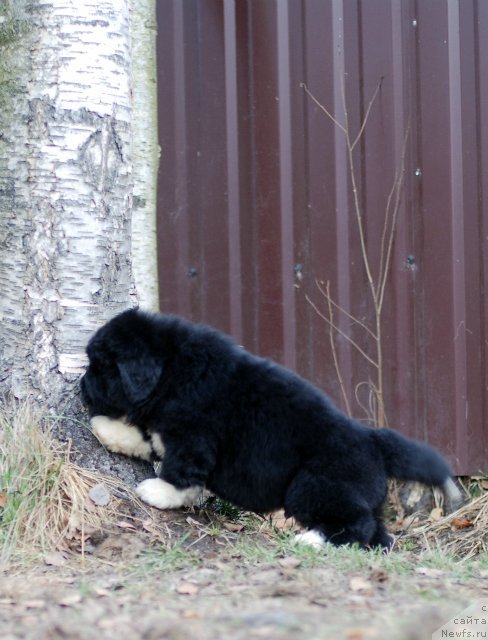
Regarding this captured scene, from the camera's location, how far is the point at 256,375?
4344 mm

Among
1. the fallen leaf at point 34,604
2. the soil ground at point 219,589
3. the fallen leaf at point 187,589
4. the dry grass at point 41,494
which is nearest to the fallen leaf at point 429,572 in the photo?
the soil ground at point 219,589

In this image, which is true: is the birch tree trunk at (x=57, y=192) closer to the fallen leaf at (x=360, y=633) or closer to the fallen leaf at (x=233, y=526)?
the fallen leaf at (x=233, y=526)

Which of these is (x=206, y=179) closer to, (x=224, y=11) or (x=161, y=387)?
(x=224, y=11)

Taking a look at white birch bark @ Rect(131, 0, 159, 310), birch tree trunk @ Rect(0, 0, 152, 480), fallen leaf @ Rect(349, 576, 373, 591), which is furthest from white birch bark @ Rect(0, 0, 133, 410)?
white birch bark @ Rect(131, 0, 159, 310)

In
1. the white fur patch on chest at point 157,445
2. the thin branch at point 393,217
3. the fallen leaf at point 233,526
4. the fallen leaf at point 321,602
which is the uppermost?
the thin branch at point 393,217

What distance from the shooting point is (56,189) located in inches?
171

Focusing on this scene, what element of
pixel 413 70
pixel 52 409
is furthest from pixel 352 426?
pixel 413 70

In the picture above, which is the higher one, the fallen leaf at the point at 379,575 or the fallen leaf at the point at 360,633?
the fallen leaf at the point at 360,633

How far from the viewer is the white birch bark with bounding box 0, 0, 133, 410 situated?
14.2 ft

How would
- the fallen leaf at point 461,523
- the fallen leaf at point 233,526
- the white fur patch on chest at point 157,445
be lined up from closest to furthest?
1. the white fur patch on chest at point 157,445
2. the fallen leaf at point 233,526
3. the fallen leaf at point 461,523

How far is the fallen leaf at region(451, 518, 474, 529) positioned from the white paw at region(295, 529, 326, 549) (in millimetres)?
1986

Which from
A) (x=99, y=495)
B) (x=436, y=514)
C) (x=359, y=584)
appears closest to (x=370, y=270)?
(x=436, y=514)

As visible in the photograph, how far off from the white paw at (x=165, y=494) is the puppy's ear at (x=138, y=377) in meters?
0.41

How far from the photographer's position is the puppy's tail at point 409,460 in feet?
14.1
